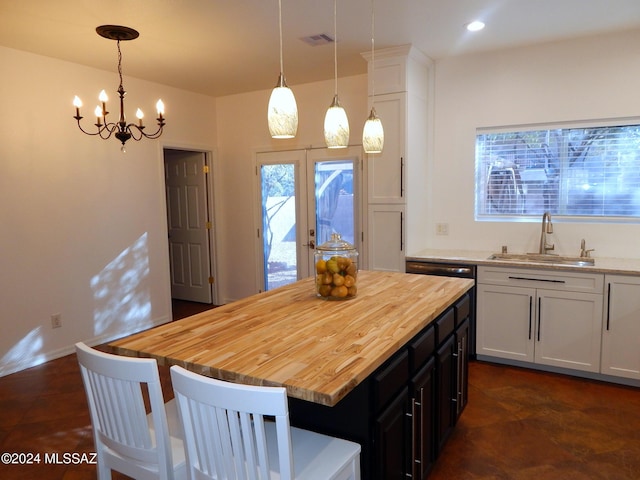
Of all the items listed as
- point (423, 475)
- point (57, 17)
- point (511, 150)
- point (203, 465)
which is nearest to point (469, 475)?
point (423, 475)

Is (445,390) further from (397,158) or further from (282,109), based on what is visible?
(397,158)

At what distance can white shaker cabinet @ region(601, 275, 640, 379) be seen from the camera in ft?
10.7

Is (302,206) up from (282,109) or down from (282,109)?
down

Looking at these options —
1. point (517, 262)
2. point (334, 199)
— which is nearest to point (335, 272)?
point (517, 262)

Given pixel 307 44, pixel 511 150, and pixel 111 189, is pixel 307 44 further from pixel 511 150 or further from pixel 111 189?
pixel 111 189

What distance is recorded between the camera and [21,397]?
335cm

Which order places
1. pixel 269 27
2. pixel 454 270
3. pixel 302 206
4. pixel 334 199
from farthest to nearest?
pixel 302 206 → pixel 334 199 → pixel 454 270 → pixel 269 27

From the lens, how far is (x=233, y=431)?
127 cm

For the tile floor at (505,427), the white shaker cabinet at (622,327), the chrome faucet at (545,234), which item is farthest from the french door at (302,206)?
the white shaker cabinet at (622,327)

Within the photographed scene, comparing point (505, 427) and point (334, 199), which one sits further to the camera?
point (334, 199)

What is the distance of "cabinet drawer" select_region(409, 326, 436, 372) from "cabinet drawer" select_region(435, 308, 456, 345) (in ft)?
0.18

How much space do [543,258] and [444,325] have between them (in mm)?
2078

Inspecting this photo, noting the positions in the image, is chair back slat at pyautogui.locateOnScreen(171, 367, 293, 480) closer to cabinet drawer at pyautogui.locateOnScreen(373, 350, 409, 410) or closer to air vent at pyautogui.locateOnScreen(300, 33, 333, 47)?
cabinet drawer at pyautogui.locateOnScreen(373, 350, 409, 410)

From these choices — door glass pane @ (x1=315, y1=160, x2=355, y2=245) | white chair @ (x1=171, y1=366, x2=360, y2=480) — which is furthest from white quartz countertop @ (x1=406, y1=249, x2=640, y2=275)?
white chair @ (x1=171, y1=366, x2=360, y2=480)
